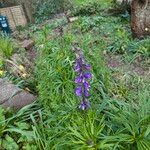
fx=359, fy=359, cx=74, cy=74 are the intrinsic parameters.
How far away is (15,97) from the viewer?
5219 millimetres

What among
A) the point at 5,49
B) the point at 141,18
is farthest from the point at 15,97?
the point at 141,18

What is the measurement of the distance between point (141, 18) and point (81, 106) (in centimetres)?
458

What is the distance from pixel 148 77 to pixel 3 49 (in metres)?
2.94

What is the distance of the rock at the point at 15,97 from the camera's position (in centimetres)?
518

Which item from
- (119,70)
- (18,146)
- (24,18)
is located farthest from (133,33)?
(24,18)

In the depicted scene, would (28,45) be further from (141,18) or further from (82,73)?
(82,73)

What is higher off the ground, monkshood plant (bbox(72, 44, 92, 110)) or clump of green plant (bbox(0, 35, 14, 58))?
monkshood plant (bbox(72, 44, 92, 110))

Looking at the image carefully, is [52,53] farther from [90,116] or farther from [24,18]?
[24,18]

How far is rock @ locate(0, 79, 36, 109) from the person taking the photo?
518 centimetres

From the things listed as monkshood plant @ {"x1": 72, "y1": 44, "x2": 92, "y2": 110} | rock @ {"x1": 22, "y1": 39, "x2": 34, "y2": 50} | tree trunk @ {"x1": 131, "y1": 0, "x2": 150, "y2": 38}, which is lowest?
rock @ {"x1": 22, "y1": 39, "x2": 34, "y2": 50}

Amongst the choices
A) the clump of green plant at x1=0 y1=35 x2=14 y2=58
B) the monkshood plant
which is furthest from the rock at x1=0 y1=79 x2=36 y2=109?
the monkshood plant

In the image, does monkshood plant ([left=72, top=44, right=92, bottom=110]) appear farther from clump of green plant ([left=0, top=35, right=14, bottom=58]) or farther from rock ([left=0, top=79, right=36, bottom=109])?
clump of green plant ([left=0, top=35, right=14, bottom=58])

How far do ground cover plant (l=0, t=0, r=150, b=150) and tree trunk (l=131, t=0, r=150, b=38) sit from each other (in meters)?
0.87

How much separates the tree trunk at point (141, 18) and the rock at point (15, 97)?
328 centimetres
